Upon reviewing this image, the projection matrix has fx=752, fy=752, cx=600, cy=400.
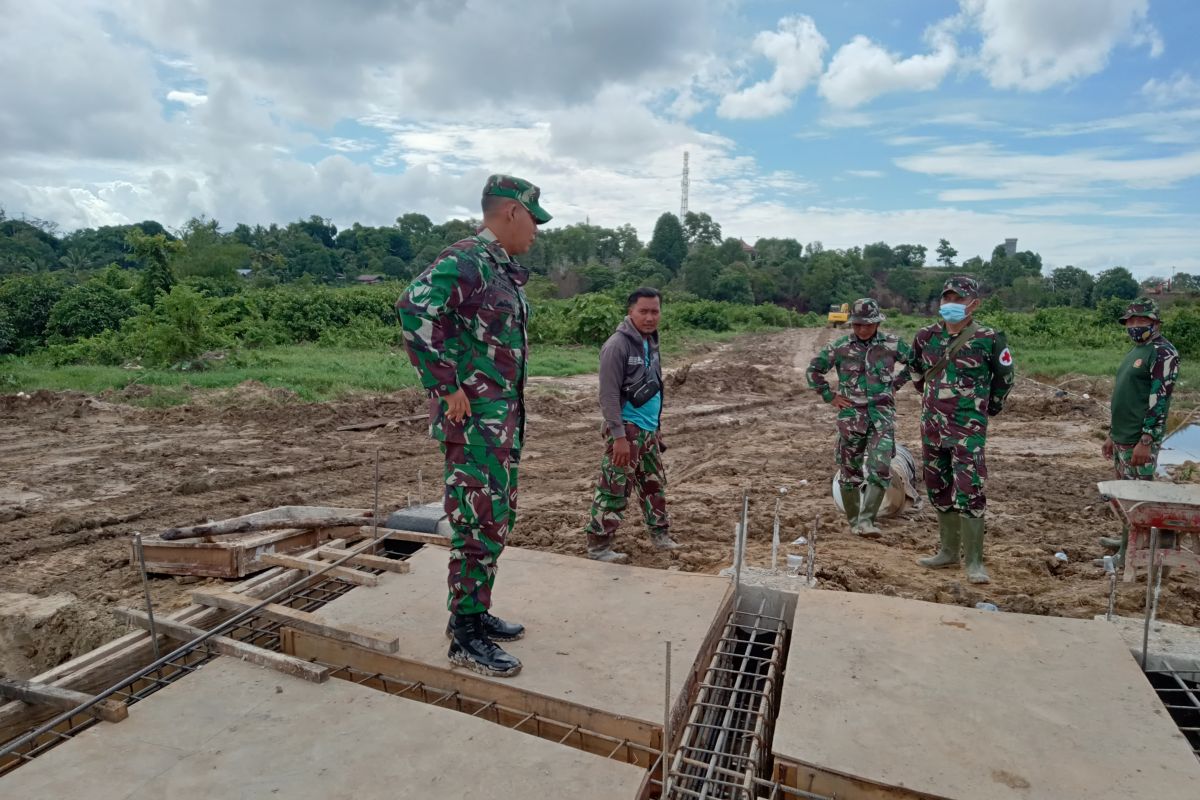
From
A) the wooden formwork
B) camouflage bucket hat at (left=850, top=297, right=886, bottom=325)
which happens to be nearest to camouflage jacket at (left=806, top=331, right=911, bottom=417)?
camouflage bucket hat at (left=850, top=297, right=886, bottom=325)

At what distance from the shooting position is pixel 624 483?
185 inches

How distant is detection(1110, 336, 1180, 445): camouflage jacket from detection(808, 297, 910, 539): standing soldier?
5.11 feet

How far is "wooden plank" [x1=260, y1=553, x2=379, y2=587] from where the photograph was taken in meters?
3.75

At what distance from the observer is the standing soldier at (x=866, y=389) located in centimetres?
541

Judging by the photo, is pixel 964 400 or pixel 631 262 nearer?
pixel 964 400

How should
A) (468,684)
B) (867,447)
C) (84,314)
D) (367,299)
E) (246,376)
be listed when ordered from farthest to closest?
(367,299), (84,314), (246,376), (867,447), (468,684)

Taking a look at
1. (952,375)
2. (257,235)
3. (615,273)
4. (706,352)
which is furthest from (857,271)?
(952,375)

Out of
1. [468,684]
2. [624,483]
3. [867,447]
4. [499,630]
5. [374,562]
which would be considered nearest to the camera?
→ [468,684]

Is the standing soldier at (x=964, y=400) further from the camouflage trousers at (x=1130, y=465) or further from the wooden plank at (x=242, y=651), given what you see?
the wooden plank at (x=242, y=651)

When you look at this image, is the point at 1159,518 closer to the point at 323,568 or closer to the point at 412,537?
the point at 412,537

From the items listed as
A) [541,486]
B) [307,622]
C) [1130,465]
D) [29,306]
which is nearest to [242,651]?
[307,622]

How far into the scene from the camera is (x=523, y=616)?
3.45 metres

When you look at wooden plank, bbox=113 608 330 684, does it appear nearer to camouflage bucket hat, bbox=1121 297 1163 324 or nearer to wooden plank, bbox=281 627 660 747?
wooden plank, bbox=281 627 660 747

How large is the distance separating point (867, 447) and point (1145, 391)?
1.88 m
